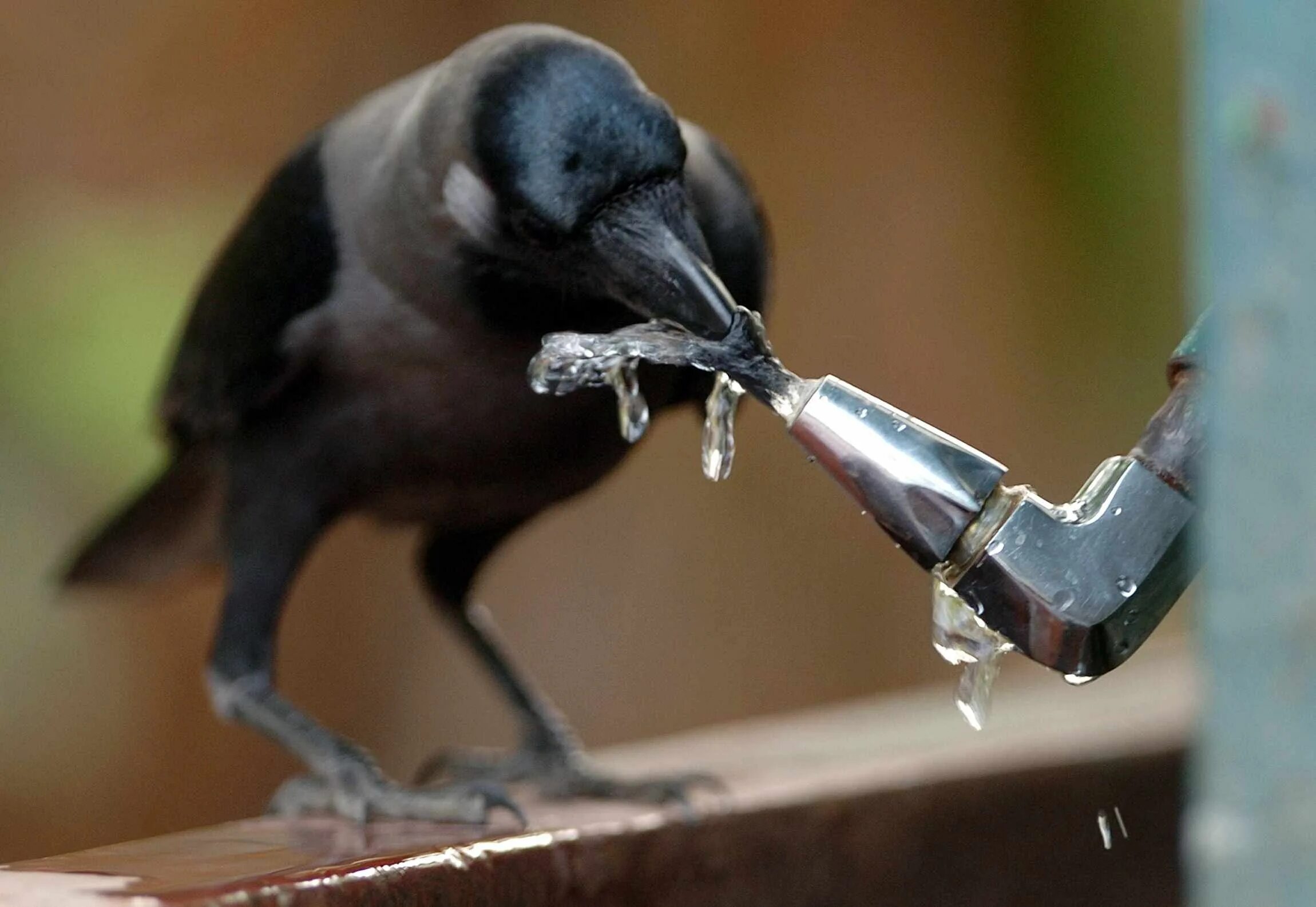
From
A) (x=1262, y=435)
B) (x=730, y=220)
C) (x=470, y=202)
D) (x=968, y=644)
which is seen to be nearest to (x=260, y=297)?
(x=470, y=202)

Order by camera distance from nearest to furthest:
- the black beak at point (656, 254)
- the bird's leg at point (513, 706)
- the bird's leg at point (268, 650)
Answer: the black beak at point (656, 254) → the bird's leg at point (268, 650) → the bird's leg at point (513, 706)

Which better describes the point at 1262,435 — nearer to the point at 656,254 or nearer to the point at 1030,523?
the point at 1030,523

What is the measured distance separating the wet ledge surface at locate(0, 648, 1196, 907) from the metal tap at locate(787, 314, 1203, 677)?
321 mm

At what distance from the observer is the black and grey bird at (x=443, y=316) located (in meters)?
1.66

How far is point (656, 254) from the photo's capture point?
1.62 metres

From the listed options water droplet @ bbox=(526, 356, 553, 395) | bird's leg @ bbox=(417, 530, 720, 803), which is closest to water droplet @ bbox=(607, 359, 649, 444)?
water droplet @ bbox=(526, 356, 553, 395)

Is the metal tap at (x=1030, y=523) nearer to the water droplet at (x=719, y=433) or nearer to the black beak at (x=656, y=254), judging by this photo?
the water droplet at (x=719, y=433)

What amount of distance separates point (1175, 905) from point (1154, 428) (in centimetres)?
124

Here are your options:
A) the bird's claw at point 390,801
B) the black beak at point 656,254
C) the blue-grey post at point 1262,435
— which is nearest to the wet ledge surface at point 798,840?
the bird's claw at point 390,801

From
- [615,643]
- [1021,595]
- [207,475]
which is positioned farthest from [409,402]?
[615,643]

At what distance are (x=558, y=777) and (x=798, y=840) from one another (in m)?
0.50

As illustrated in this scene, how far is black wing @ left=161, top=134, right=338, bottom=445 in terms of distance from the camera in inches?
82.9

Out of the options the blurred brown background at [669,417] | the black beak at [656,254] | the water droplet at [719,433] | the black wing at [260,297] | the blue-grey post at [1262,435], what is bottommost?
the blurred brown background at [669,417]

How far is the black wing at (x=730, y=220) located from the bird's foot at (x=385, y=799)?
587 millimetres
